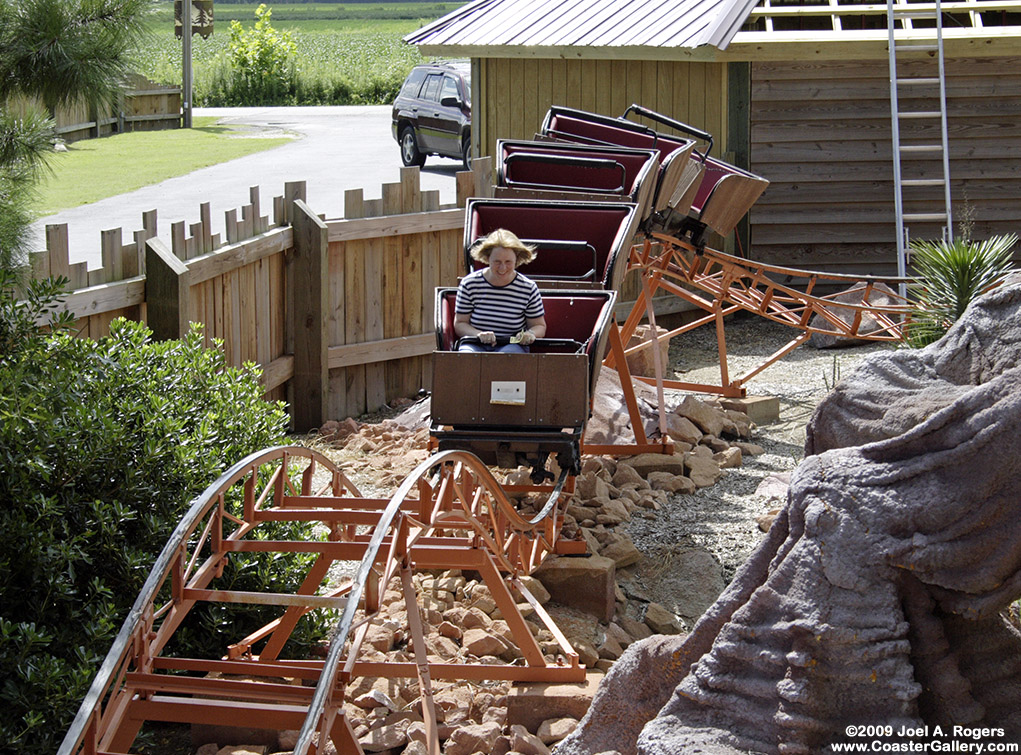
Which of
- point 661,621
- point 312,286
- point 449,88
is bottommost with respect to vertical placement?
point 661,621

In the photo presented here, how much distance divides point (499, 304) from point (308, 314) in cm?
338

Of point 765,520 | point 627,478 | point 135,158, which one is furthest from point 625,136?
point 135,158

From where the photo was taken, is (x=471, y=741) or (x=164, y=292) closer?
(x=471, y=741)

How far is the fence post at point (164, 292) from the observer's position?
6.90m

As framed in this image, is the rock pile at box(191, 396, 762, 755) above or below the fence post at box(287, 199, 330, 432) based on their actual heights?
below

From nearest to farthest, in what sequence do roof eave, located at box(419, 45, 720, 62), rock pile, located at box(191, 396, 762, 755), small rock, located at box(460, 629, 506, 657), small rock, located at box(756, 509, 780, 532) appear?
rock pile, located at box(191, 396, 762, 755) → small rock, located at box(460, 629, 506, 657) → small rock, located at box(756, 509, 780, 532) → roof eave, located at box(419, 45, 720, 62)

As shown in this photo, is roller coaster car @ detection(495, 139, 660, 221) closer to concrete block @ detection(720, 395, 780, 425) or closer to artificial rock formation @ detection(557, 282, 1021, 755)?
concrete block @ detection(720, 395, 780, 425)

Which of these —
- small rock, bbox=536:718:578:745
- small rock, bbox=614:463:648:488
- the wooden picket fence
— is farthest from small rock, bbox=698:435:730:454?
small rock, bbox=536:718:578:745

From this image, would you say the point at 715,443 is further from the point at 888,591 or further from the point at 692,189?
the point at 888,591

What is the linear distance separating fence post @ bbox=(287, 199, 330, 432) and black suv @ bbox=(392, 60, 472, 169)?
11320 millimetres

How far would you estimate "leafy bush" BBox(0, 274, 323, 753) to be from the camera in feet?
13.4

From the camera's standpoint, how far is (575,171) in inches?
317

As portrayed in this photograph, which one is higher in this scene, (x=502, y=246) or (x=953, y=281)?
(x=502, y=246)

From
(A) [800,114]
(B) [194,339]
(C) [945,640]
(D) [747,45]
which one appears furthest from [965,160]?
(C) [945,640]
